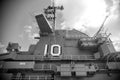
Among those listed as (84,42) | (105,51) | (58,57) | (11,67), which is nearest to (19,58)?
(11,67)

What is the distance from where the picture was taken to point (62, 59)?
511 inches

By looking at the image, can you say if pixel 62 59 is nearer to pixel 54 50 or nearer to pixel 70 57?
pixel 70 57

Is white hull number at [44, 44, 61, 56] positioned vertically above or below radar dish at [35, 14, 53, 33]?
below

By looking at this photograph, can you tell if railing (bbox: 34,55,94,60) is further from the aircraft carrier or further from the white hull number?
the white hull number

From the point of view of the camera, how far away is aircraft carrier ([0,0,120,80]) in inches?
452

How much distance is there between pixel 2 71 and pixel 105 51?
43.2 ft

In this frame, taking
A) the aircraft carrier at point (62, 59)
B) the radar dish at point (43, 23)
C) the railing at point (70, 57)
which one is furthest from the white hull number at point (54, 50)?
the radar dish at point (43, 23)

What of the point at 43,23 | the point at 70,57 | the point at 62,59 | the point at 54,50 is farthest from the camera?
the point at 54,50

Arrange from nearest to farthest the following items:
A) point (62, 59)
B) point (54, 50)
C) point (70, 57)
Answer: point (62, 59) → point (70, 57) → point (54, 50)

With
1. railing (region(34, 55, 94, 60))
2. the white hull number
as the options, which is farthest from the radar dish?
railing (region(34, 55, 94, 60))

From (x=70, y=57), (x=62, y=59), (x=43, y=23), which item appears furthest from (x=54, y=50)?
(x=43, y=23)

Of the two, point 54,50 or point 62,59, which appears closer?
point 62,59

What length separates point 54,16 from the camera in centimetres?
1956

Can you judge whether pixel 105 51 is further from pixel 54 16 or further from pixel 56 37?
pixel 54 16
